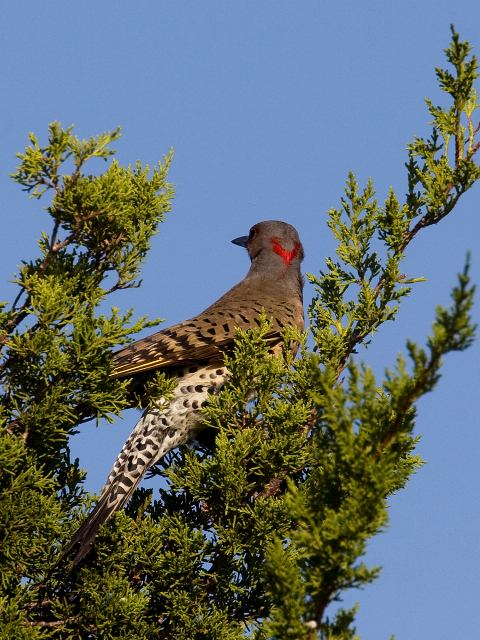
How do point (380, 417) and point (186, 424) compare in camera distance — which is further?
point (186, 424)

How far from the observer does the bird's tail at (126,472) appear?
4.65 m

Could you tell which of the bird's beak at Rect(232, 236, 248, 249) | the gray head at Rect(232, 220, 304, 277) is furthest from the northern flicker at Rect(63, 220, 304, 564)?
the bird's beak at Rect(232, 236, 248, 249)

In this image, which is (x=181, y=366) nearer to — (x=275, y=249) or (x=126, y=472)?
(x=126, y=472)

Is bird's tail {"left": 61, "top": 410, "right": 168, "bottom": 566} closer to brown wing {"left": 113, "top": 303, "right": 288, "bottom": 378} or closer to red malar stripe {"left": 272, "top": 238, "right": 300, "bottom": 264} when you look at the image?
brown wing {"left": 113, "top": 303, "right": 288, "bottom": 378}

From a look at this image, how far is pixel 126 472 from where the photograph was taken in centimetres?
537

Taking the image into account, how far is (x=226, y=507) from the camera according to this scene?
462 centimetres

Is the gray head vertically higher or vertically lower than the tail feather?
higher

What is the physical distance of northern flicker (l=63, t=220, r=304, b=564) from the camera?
521 cm

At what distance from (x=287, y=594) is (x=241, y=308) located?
Result: 3.84m

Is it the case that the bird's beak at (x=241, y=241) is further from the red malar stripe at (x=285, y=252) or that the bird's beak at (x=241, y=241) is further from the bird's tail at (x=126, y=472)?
the bird's tail at (x=126, y=472)

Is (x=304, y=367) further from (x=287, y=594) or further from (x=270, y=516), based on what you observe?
(x=287, y=594)

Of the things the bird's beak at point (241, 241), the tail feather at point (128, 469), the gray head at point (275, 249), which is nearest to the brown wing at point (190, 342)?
the tail feather at point (128, 469)

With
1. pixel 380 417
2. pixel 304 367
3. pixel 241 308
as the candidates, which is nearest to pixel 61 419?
pixel 304 367

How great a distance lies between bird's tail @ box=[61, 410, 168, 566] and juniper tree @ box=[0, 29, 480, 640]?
0.09 m
